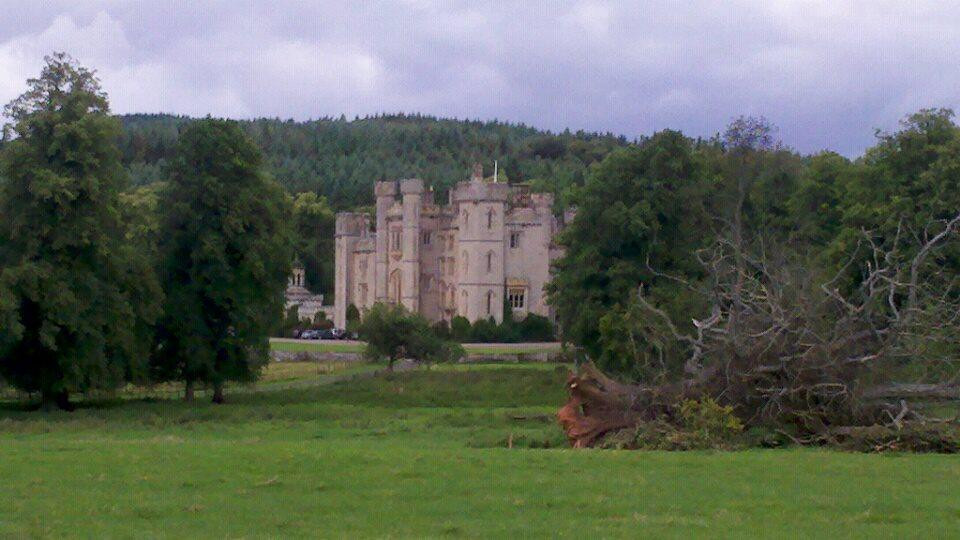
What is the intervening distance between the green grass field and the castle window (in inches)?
2398

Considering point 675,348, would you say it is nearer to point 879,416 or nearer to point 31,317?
point 879,416

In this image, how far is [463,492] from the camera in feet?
51.8

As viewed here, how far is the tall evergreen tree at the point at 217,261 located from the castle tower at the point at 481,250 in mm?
39356

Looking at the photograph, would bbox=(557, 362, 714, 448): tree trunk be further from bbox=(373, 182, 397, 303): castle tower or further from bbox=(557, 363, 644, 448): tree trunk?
bbox=(373, 182, 397, 303): castle tower

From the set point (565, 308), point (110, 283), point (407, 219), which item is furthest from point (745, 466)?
point (407, 219)

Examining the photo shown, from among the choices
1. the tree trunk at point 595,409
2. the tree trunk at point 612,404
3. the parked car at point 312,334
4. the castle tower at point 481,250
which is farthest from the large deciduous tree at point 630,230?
the parked car at point 312,334

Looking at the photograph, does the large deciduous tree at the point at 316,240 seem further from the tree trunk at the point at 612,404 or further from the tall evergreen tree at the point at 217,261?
the tree trunk at the point at 612,404

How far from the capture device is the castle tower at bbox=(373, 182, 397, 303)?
303 ft

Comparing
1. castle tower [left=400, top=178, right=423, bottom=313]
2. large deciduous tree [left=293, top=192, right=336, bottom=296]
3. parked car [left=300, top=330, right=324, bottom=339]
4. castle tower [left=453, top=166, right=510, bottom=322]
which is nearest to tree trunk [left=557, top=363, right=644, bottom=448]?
castle tower [left=453, top=166, right=510, bottom=322]

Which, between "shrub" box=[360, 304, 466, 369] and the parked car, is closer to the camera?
"shrub" box=[360, 304, 466, 369]

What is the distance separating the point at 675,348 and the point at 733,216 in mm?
31711

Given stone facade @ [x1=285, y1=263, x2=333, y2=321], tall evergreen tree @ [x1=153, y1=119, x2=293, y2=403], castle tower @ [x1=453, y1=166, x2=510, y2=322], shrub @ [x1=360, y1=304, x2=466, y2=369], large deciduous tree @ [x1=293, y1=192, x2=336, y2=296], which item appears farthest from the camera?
large deciduous tree @ [x1=293, y1=192, x2=336, y2=296]

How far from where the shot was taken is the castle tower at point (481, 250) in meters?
84.8

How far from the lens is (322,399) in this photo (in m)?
44.0
